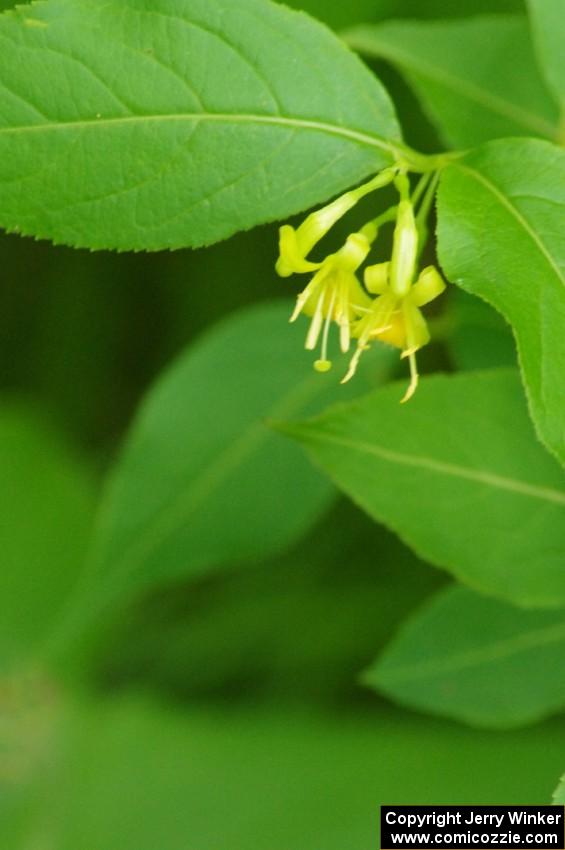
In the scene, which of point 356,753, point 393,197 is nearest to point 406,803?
point 356,753

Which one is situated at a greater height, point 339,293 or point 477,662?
point 339,293

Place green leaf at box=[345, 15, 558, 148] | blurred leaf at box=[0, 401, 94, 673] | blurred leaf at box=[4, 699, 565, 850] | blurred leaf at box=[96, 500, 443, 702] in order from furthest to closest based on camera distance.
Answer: blurred leaf at box=[0, 401, 94, 673] < blurred leaf at box=[96, 500, 443, 702] < blurred leaf at box=[4, 699, 565, 850] < green leaf at box=[345, 15, 558, 148]

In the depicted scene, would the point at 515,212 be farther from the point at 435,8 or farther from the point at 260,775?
the point at 260,775

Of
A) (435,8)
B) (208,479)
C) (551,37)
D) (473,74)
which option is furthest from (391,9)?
(208,479)

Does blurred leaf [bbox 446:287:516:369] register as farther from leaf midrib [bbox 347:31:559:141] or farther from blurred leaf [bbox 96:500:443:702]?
blurred leaf [bbox 96:500:443:702]

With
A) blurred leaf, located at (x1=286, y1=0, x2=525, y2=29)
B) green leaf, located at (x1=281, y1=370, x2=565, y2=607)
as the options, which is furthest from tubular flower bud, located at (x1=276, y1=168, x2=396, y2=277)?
blurred leaf, located at (x1=286, y1=0, x2=525, y2=29)

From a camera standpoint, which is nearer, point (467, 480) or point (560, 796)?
point (560, 796)
